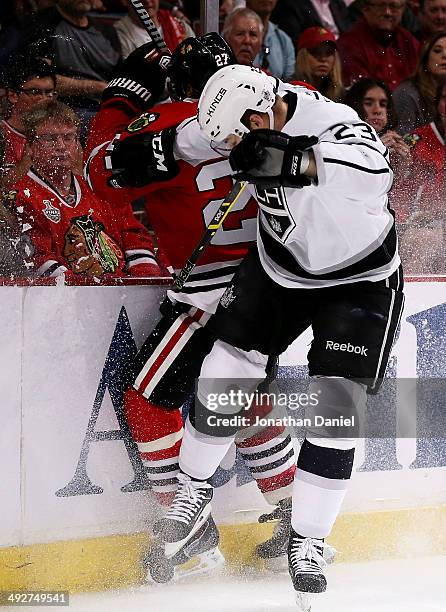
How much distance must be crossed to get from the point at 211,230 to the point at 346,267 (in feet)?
1.13

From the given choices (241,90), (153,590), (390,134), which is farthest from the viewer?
(390,134)

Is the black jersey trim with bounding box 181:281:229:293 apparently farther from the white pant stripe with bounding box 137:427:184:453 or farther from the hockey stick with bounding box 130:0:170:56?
the hockey stick with bounding box 130:0:170:56

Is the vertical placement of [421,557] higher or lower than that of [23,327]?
lower

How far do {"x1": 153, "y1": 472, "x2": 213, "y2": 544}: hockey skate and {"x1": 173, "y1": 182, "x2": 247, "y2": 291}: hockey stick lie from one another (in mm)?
470

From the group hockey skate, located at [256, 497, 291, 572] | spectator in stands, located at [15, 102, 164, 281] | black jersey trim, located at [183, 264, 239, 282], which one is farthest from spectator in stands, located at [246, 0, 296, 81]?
hockey skate, located at [256, 497, 291, 572]

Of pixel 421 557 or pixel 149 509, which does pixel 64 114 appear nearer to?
pixel 149 509

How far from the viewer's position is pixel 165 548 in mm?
2299

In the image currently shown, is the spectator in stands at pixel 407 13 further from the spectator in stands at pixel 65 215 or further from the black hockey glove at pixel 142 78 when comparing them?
the spectator in stands at pixel 65 215

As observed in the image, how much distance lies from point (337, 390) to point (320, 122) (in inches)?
22.3

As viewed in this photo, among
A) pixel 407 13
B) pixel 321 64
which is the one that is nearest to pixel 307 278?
pixel 321 64

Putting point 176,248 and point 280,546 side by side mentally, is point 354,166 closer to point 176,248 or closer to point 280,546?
point 176,248

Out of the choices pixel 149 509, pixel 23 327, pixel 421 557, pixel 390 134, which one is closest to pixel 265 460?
pixel 149 509

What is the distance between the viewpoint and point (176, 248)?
8.03 ft

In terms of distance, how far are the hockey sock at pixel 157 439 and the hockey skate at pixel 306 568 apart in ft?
1.31
